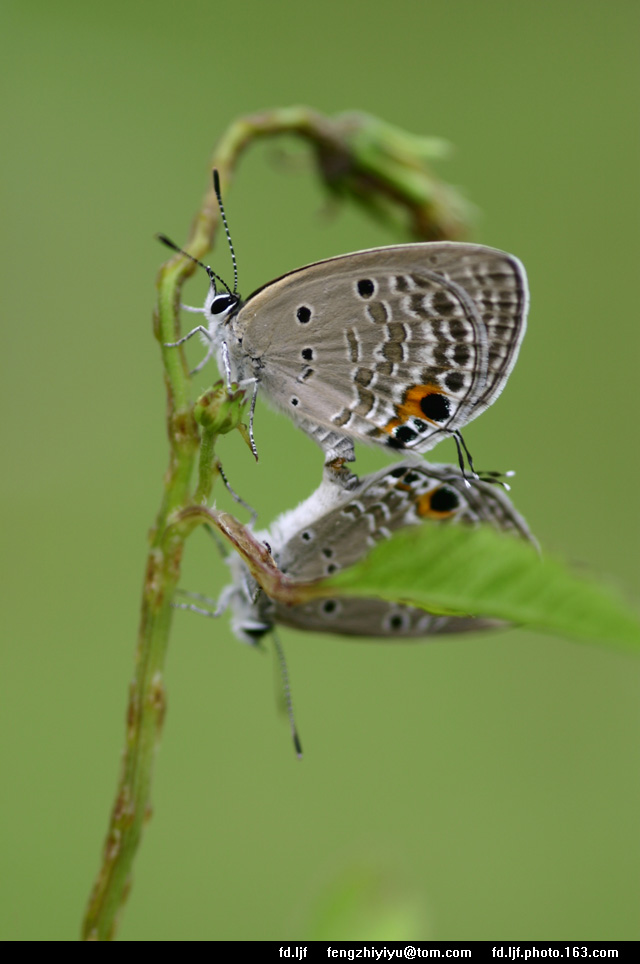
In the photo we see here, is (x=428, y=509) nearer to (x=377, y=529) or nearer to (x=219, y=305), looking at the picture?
(x=377, y=529)

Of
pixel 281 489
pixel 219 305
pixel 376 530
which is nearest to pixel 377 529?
pixel 376 530

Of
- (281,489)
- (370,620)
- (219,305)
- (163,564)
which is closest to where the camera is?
(163,564)

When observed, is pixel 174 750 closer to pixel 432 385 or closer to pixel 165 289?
pixel 432 385

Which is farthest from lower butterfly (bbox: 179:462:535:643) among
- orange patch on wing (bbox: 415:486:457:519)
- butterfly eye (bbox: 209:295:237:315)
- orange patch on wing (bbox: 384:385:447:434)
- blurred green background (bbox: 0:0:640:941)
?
blurred green background (bbox: 0:0:640:941)

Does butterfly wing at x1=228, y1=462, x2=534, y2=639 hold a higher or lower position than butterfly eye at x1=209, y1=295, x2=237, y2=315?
lower

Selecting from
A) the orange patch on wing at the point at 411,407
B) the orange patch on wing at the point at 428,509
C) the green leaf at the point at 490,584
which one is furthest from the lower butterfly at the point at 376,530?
the green leaf at the point at 490,584

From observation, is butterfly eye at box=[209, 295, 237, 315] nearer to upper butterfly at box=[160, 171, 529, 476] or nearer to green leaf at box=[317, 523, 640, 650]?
upper butterfly at box=[160, 171, 529, 476]

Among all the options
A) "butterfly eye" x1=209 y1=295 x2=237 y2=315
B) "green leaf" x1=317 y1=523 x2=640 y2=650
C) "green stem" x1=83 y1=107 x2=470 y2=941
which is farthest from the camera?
"butterfly eye" x1=209 y1=295 x2=237 y2=315
